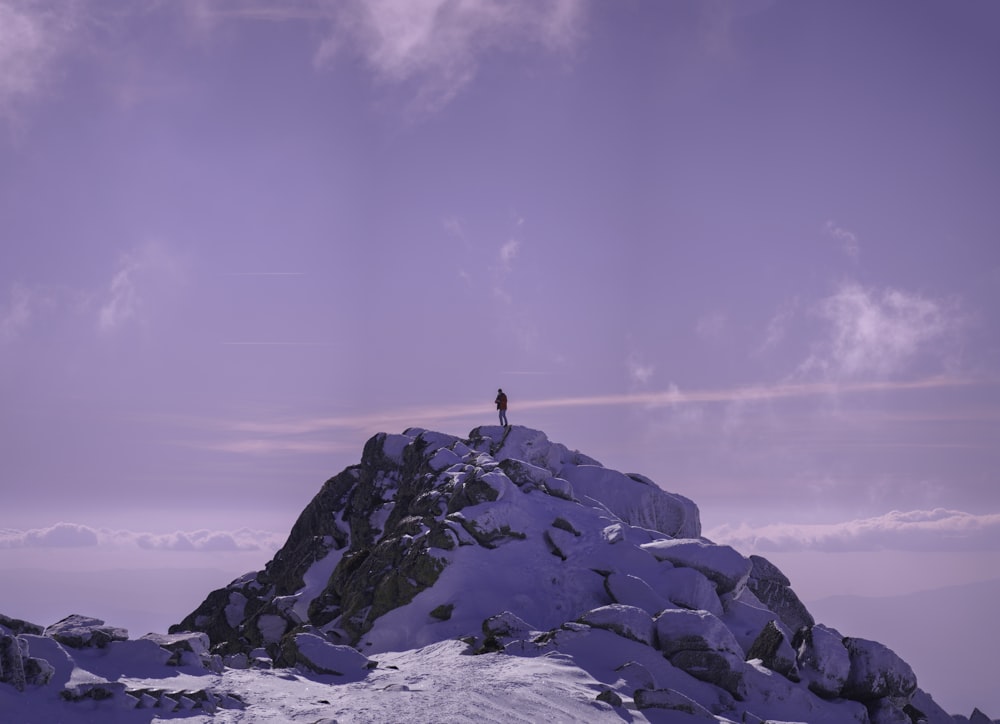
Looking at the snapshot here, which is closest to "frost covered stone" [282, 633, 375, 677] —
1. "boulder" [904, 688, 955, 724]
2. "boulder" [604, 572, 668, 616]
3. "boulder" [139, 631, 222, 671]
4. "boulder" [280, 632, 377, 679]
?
"boulder" [280, 632, 377, 679]

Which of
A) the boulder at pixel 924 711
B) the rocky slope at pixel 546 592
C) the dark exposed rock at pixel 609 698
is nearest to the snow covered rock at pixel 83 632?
the rocky slope at pixel 546 592

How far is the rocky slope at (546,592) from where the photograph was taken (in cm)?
3328

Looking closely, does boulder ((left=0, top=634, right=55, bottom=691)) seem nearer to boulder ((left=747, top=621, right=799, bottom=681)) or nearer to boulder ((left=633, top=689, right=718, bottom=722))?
boulder ((left=633, top=689, right=718, bottom=722))

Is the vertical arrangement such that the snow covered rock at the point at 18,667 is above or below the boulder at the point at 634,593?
below

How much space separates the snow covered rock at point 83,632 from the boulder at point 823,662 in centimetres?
2638

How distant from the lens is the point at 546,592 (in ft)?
133

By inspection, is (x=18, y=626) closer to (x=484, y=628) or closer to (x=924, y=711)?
(x=484, y=628)

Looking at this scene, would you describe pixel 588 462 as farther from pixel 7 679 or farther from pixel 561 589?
pixel 7 679

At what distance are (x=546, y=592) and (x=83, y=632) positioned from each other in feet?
64.8

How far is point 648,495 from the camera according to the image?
2224 inches

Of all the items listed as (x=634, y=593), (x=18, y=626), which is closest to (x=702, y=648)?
(x=634, y=593)

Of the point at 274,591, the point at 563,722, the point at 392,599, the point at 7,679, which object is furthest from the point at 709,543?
the point at 7,679

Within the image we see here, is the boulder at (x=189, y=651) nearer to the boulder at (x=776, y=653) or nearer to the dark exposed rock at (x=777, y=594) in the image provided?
the boulder at (x=776, y=653)

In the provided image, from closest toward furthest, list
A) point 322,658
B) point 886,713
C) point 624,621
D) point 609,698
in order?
1. point 609,698
2. point 322,658
3. point 624,621
4. point 886,713
